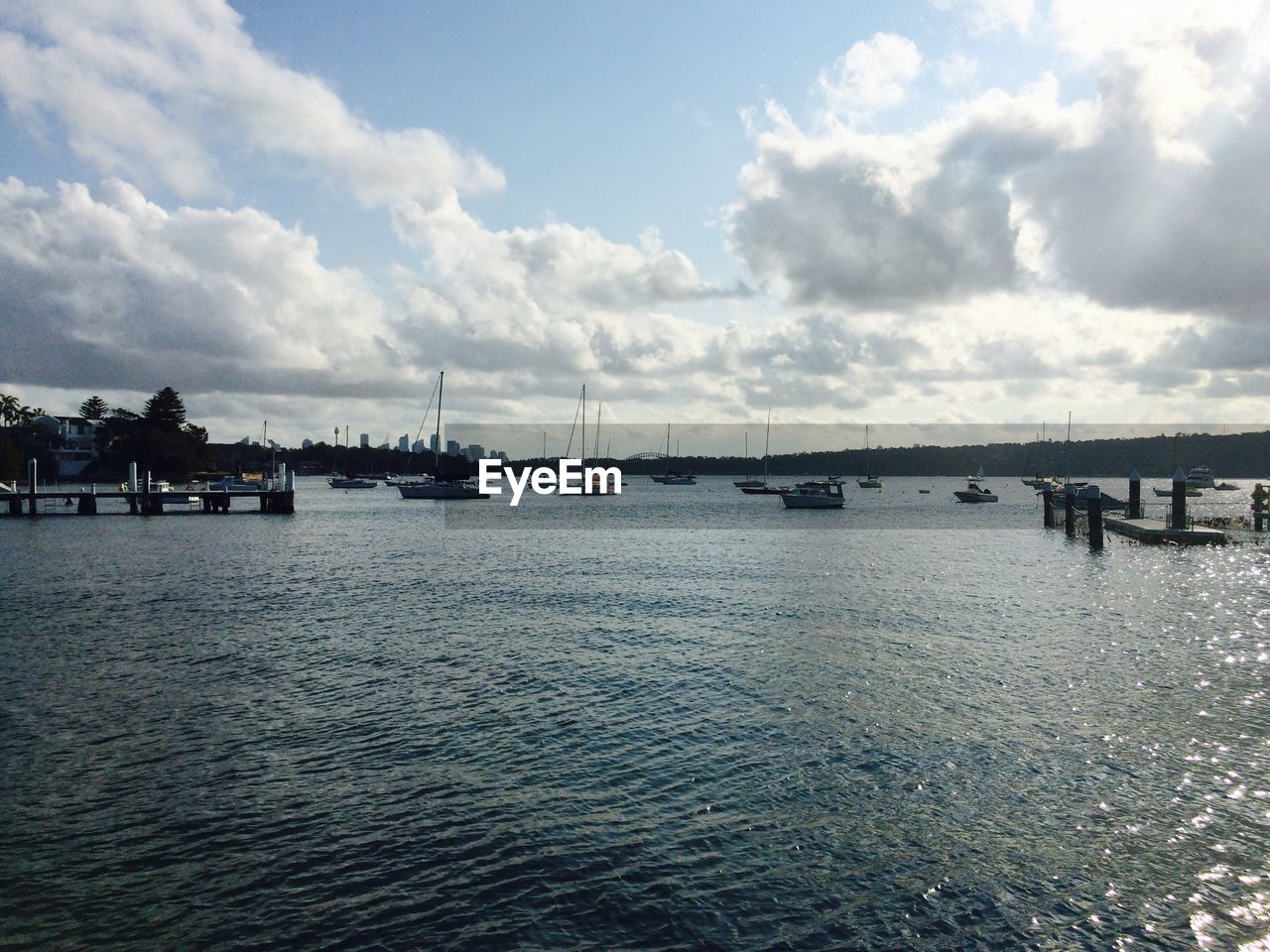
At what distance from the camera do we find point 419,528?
305 ft

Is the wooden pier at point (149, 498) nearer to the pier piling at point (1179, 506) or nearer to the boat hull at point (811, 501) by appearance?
the boat hull at point (811, 501)

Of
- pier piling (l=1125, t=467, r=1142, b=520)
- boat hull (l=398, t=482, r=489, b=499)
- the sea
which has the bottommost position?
the sea

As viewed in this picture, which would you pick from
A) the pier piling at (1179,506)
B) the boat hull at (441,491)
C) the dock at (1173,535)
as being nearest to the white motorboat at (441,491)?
the boat hull at (441,491)

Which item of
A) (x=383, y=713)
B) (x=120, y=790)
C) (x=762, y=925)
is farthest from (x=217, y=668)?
(x=762, y=925)

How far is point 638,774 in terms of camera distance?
1684 cm

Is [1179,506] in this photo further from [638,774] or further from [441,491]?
[441,491]

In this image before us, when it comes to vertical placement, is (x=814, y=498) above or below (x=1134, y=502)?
below

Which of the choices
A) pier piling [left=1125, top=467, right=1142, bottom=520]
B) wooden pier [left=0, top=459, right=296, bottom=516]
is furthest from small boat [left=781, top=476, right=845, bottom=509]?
wooden pier [left=0, top=459, right=296, bottom=516]

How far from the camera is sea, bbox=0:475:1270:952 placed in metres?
11.7

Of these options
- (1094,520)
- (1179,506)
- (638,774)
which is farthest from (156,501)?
(1179,506)

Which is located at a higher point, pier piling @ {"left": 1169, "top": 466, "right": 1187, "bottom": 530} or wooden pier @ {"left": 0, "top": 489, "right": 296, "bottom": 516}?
pier piling @ {"left": 1169, "top": 466, "right": 1187, "bottom": 530}

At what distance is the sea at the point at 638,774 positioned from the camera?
11.7 m

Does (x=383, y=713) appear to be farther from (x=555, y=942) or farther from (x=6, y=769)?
(x=555, y=942)

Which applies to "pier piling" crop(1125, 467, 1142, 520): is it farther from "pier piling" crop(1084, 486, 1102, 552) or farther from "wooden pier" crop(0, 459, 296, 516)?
"wooden pier" crop(0, 459, 296, 516)
